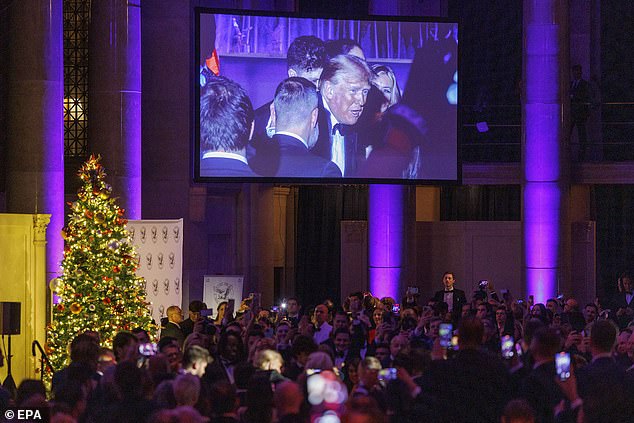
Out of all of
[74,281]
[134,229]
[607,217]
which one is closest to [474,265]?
[607,217]

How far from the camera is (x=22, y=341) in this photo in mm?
19891

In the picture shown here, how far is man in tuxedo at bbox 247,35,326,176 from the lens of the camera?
2552cm

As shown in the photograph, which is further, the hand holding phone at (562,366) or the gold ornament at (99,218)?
the gold ornament at (99,218)

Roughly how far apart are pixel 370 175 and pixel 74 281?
8.31 m

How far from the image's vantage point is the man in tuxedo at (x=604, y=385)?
828 cm

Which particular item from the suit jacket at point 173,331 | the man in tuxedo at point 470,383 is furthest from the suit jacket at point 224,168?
the man in tuxedo at point 470,383

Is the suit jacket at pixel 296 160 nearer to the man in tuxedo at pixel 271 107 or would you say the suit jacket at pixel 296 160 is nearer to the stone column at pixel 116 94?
the man in tuxedo at pixel 271 107

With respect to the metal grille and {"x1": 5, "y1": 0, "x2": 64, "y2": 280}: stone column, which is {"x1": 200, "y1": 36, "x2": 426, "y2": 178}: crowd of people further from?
the metal grille

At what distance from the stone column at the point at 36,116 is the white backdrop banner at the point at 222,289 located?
2.83m

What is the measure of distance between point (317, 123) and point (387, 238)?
4.23 m

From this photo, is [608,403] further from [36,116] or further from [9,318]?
[36,116]

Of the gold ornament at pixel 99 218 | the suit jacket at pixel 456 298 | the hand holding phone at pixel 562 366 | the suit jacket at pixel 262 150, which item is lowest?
the suit jacket at pixel 456 298

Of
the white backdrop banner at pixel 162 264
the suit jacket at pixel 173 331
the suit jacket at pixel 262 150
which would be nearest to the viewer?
the suit jacket at pixel 173 331

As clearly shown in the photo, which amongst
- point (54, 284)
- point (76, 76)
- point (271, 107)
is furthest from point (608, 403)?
point (76, 76)
